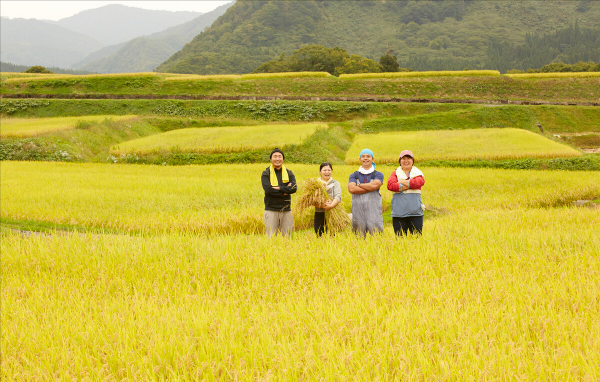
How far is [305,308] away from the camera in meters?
3.10

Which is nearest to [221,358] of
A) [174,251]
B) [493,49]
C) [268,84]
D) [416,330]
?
[416,330]

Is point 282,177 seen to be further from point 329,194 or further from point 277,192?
point 329,194

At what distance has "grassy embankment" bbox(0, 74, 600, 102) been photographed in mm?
40781

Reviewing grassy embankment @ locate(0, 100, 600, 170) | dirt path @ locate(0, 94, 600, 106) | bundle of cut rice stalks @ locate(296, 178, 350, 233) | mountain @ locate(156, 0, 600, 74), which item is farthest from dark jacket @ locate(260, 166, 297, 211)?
mountain @ locate(156, 0, 600, 74)

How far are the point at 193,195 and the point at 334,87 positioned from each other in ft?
113

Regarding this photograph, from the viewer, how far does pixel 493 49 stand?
144m

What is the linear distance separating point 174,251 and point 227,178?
35.8 feet

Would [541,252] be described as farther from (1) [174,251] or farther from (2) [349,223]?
(1) [174,251]

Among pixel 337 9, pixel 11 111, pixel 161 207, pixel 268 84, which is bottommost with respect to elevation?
pixel 161 207

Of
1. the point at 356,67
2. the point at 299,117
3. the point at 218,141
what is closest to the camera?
the point at 218,141

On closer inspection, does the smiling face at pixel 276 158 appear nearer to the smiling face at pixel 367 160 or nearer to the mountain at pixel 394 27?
the smiling face at pixel 367 160

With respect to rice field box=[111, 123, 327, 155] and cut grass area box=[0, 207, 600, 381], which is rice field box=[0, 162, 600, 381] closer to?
cut grass area box=[0, 207, 600, 381]

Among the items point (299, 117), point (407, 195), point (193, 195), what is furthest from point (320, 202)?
point (299, 117)

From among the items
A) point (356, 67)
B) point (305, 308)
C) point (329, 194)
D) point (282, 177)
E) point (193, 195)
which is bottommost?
point (193, 195)
